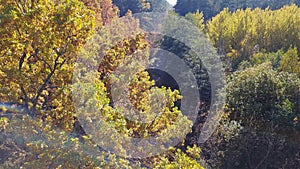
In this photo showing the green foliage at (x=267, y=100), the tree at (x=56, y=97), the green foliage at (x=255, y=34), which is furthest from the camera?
the green foliage at (x=255, y=34)

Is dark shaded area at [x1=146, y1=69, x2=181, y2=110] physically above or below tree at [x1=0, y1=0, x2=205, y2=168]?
above

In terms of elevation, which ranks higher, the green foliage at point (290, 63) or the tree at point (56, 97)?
the green foliage at point (290, 63)

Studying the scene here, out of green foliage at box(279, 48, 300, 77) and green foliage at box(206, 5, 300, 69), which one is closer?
green foliage at box(279, 48, 300, 77)

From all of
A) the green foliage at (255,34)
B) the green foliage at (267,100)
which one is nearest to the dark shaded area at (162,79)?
the green foliage at (267,100)

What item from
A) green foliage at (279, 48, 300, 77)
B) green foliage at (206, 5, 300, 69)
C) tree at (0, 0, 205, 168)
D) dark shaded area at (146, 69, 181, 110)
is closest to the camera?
tree at (0, 0, 205, 168)

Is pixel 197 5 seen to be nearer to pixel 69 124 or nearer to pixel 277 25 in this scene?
pixel 277 25

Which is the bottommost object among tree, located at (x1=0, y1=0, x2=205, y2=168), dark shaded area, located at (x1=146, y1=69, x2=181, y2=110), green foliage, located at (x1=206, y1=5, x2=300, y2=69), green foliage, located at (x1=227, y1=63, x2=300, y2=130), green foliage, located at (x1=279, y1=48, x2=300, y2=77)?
tree, located at (x1=0, y1=0, x2=205, y2=168)

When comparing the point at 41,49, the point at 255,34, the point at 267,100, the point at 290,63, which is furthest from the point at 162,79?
the point at 41,49

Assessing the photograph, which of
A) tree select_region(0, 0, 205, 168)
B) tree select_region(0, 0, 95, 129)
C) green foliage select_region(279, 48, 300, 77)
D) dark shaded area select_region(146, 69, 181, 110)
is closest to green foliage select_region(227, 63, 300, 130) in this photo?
dark shaded area select_region(146, 69, 181, 110)

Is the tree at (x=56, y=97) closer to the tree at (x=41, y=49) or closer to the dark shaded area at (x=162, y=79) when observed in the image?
the tree at (x=41, y=49)

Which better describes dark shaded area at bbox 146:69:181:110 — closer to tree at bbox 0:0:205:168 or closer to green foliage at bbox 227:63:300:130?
green foliage at bbox 227:63:300:130

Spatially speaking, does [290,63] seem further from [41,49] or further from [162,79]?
[41,49]

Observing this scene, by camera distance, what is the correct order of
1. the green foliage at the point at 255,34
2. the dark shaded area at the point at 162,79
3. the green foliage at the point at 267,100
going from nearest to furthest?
1. the green foliage at the point at 267,100
2. the dark shaded area at the point at 162,79
3. the green foliage at the point at 255,34

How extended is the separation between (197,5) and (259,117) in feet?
83.1
